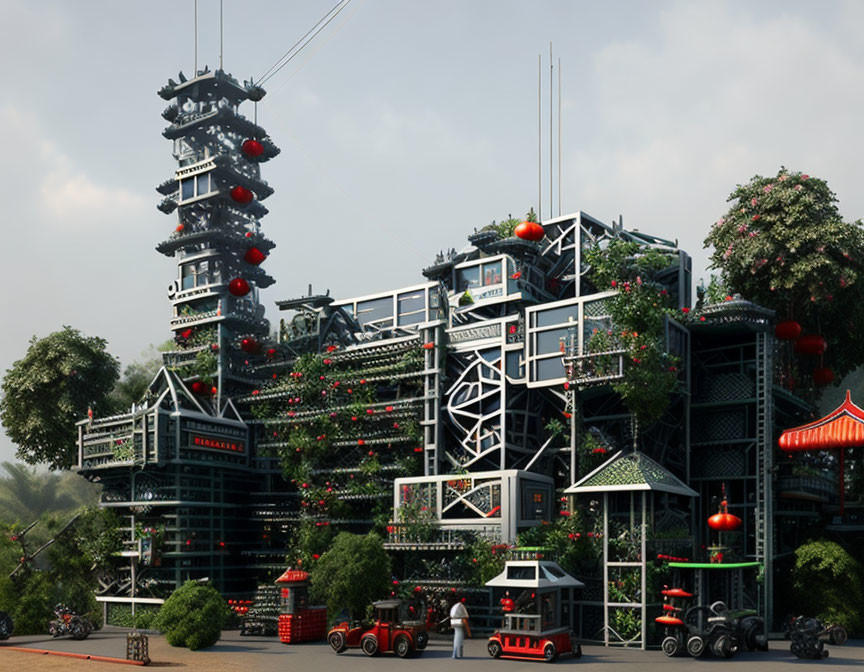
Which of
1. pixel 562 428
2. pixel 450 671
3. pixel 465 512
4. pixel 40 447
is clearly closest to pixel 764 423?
pixel 562 428

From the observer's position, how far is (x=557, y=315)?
38.9 m

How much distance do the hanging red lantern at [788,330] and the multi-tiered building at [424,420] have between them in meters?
1.38

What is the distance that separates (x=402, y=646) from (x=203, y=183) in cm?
3225

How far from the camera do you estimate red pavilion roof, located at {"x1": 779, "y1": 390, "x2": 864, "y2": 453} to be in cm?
3400

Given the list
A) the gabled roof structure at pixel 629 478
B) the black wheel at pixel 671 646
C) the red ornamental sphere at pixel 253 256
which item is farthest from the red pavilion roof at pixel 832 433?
the red ornamental sphere at pixel 253 256

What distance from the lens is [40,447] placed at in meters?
55.9

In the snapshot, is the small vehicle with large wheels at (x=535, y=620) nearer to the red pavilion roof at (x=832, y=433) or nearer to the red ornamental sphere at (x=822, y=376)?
the red pavilion roof at (x=832, y=433)

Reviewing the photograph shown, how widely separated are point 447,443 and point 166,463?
43.7 feet

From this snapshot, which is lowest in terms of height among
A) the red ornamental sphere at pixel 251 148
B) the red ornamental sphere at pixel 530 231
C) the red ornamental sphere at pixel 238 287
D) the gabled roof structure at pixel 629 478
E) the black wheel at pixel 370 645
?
the black wheel at pixel 370 645

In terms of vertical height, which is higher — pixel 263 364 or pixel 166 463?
pixel 263 364

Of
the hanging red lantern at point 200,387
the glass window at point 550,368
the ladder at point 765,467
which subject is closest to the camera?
the ladder at point 765,467

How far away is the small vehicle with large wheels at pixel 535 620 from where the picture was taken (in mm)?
28594

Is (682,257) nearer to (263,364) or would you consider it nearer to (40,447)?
(263,364)

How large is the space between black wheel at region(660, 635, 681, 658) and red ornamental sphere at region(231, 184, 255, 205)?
3413 cm
